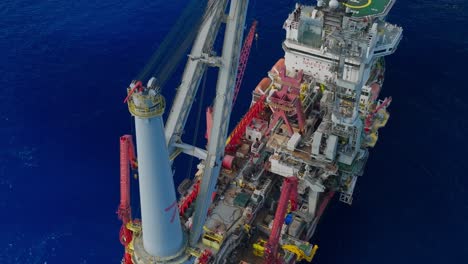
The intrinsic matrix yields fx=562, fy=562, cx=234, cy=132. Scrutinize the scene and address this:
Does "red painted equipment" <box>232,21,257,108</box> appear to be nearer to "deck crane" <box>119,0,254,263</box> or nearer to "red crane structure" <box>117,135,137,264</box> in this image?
"deck crane" <box>119,0,254,263</box>

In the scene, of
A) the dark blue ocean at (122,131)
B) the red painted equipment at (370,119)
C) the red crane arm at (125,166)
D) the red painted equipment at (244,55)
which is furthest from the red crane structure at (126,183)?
the red painted equipment at (370,119)

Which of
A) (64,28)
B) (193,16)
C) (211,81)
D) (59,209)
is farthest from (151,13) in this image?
(193,16)

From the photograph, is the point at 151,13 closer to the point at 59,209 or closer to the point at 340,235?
the point at 59,209

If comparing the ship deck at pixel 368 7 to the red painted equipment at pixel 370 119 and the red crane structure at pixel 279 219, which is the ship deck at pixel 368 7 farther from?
the red crane structure at pixel 279 219

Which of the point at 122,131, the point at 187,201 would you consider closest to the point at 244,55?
the point at 122,131

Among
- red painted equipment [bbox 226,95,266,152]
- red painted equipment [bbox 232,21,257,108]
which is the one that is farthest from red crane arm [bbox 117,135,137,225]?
red painted equipment [bbox 232,21,257,108]

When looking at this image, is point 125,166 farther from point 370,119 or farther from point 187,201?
point 370,119
